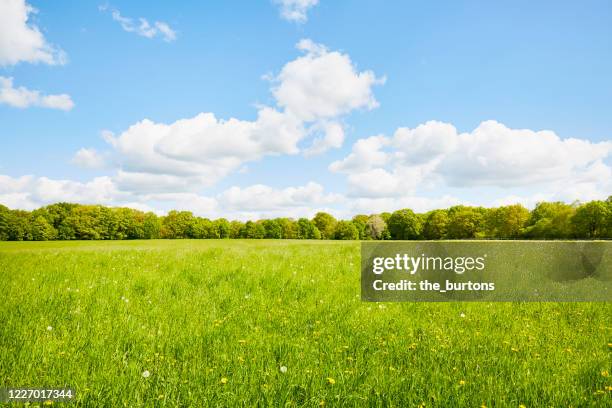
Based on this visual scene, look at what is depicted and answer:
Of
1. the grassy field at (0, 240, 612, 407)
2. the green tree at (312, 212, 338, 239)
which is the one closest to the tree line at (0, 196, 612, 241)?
the green tree at (312, 212, 338, 239)

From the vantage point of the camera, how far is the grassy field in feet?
13.0

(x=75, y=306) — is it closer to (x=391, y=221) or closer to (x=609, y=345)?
(x=609, y=345)

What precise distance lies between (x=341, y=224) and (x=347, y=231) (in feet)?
13.4

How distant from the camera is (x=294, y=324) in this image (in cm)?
620

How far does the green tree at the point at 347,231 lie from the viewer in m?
124

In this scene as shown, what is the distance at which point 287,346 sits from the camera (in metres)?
5.11

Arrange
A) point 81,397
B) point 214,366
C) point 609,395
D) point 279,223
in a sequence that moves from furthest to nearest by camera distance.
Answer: point 279,223 < point 214,366 < point 609,395 < point 81,397

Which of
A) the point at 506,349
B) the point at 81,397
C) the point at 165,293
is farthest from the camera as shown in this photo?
the point at 165,293

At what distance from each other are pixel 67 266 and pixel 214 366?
30.8 ft

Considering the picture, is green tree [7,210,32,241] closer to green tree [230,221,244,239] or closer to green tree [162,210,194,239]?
green tree [162,210,194,239]

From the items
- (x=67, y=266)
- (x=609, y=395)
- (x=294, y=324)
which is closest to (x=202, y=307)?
(x=294, y=324)

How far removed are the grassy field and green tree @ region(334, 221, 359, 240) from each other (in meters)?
116

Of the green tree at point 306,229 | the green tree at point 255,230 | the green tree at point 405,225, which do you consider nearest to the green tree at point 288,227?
the green tree at point 306,229

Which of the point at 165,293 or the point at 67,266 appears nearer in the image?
the point at 165,293
